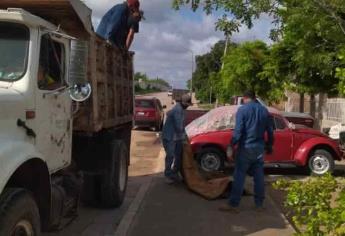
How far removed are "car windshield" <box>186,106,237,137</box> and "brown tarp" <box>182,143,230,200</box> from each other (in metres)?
3.02

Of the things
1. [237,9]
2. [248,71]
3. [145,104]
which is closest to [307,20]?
[237,9]

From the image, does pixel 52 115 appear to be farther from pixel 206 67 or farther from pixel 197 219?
pixel 206 67

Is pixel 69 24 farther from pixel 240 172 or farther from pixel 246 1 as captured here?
pixel 240 172

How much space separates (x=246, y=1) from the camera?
8.45m

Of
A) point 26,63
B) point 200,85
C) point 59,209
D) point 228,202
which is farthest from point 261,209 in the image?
point 200,85

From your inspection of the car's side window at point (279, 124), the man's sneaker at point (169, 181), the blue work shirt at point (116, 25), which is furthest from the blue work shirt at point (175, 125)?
the car's side window at point (279, 124)

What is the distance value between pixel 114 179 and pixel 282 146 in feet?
20.9

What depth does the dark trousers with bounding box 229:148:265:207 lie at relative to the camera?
9.78m

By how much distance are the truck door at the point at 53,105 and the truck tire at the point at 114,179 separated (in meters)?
2.11

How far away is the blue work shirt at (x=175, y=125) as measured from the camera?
1244cm

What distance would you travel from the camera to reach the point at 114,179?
9.57 meters

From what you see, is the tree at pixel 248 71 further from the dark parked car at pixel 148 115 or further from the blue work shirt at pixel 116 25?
the blue work shirt at pixel 116 25

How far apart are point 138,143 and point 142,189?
44.2 ft

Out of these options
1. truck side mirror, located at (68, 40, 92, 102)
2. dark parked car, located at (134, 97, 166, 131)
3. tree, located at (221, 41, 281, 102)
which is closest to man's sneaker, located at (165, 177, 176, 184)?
truck side mirror, located at (68, 40, 92, 102)
